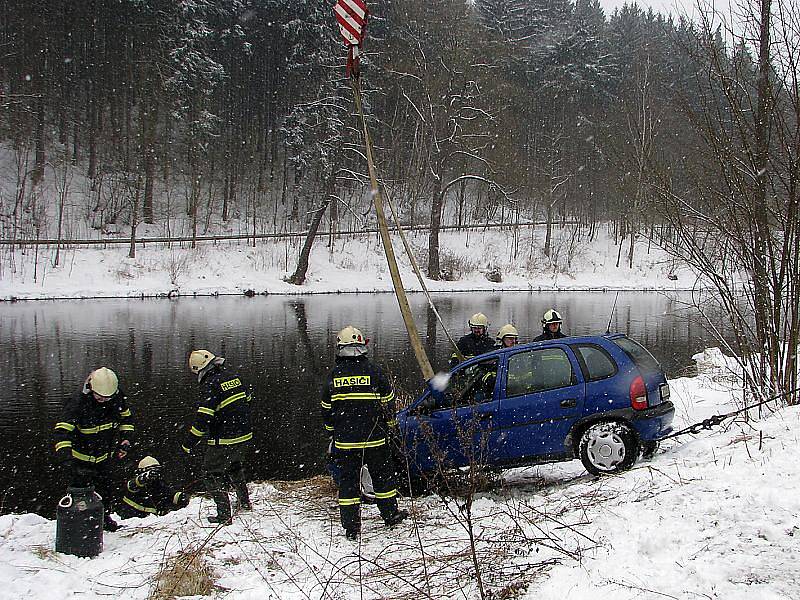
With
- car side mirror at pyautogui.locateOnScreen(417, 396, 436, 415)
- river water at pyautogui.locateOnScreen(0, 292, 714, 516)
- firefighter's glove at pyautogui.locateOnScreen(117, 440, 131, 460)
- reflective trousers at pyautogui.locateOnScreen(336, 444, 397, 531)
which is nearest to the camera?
reflective trousers at pyautogui.locateOnScreen(336, 444, 397, 531)

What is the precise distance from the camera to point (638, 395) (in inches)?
264

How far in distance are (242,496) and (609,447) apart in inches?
155

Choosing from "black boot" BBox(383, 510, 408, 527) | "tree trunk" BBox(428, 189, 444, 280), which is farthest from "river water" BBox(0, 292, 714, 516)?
"tree trunk" BBox(428, 189, 444, 280)

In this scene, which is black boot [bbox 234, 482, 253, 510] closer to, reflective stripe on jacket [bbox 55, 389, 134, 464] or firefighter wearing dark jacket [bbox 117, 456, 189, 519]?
firefighter wearing dark jacket [bbox 117, 456, 189, 519]

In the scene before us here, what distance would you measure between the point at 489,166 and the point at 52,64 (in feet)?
101

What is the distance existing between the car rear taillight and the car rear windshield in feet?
0.81

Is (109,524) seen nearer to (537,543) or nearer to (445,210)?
(537,543)

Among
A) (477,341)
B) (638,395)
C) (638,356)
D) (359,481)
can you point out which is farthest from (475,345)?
(359,481)

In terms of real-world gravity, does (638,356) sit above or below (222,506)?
above

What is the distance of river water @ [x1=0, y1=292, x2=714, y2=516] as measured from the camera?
10375 millimetres

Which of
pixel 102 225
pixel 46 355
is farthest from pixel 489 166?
pixel 46 355

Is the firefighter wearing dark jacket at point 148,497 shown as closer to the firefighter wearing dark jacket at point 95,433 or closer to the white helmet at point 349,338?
the firefighter wearing dark jacket at point 95,433

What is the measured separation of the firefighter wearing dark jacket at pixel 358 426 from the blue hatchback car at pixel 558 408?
342 mm

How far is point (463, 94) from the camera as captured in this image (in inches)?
1558
